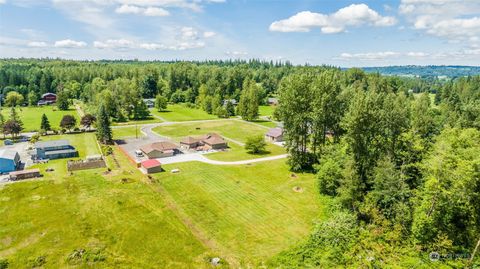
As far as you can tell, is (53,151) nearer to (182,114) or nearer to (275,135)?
(275,135)

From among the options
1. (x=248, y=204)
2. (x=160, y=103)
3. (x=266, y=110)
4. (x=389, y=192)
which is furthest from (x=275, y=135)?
(x=160, y=103)

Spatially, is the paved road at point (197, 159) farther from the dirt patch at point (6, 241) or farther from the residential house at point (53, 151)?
the dirt patch at point (6, 241)

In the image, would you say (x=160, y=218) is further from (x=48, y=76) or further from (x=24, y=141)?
(x=48, y=76)

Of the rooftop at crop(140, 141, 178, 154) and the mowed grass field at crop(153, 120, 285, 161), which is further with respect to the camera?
the mowed grass field at crop(153, 120, 285, 161)

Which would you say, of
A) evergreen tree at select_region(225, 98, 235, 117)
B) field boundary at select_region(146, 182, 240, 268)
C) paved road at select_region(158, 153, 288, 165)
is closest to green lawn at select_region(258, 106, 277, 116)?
evergreen tree at select_region(225, 98, 235, 117)

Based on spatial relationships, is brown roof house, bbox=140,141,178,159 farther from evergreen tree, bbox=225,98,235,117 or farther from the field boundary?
evergreen tree, bbox=225,98,235,117

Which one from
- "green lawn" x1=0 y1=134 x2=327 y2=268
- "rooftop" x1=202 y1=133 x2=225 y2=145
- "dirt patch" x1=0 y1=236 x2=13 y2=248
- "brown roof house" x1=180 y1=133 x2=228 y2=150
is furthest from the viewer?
"rooftop" x1=202 y1=133 x2=225 y2=145

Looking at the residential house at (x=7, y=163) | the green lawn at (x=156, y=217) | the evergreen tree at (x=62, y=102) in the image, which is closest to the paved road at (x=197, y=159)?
the green lawn at (x=156, y=217)
